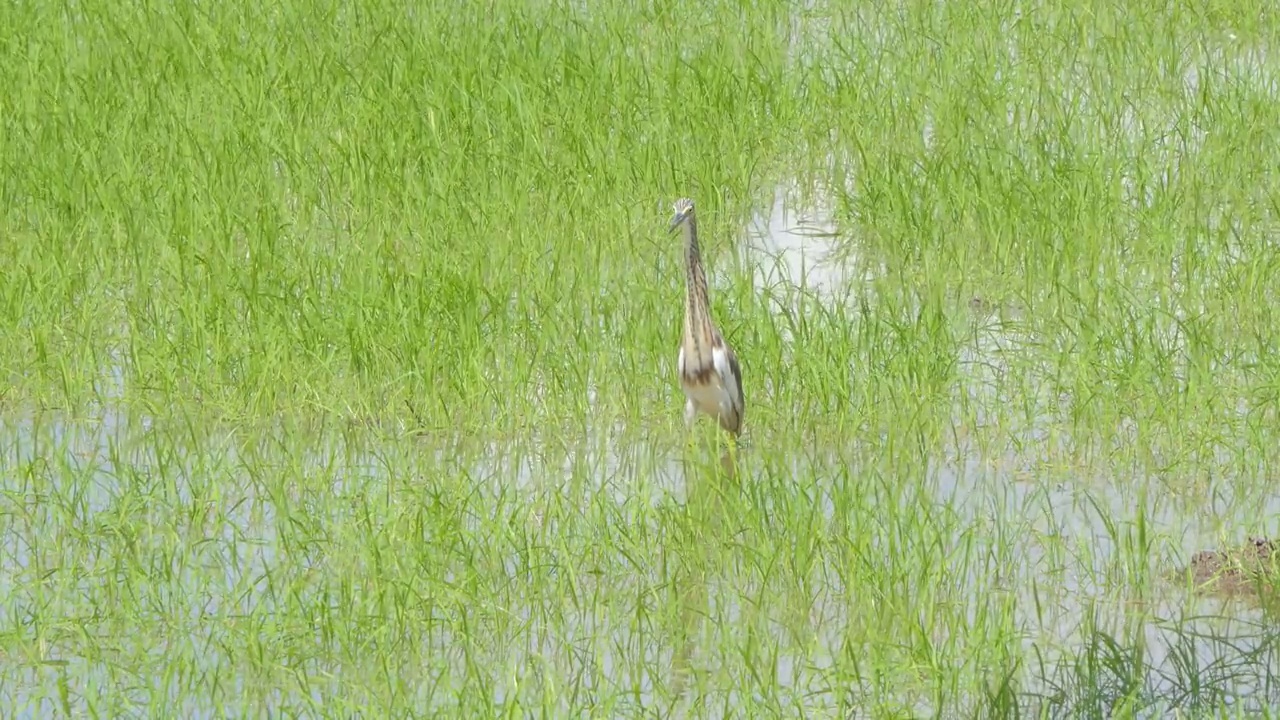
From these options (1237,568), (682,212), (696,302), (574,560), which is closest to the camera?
(1237,568)

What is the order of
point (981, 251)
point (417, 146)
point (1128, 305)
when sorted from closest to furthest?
point (1128, 305) → point (981, 251) → point (417, 146)

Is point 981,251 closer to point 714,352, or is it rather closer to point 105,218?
point 714,352

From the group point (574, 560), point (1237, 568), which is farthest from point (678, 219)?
point (1237, 568)

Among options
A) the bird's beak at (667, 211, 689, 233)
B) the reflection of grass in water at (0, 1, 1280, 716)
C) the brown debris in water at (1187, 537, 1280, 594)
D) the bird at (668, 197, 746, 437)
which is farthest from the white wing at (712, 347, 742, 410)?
the brown debris in water at (1187, 537, 1280, 594)

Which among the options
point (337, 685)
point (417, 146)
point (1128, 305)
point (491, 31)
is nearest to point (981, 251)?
point (1128, 305)

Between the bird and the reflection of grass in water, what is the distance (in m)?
0.20

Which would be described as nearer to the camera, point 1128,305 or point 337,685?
point 337,685

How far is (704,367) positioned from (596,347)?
29.4 inches

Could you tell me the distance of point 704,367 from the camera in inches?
227

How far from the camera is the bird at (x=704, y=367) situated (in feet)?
18.9

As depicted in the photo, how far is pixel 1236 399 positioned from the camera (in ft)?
19.9

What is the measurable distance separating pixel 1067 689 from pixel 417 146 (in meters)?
4.39

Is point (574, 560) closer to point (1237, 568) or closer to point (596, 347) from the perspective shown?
point (596, 347)

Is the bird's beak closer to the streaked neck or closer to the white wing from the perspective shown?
the streaked neck
